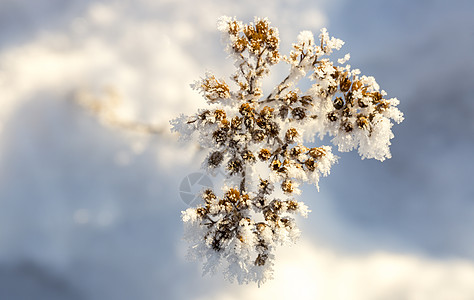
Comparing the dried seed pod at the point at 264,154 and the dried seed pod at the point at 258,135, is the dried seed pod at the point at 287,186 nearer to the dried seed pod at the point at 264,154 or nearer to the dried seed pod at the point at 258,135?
the dried seed pod at the point at 264,154

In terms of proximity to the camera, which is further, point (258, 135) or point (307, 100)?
point (307, 100)

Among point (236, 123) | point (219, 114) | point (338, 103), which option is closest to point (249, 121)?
point (236, 123)

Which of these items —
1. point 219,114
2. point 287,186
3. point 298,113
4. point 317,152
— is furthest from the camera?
point 298,113

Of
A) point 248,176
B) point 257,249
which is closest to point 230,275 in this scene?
point 257,249

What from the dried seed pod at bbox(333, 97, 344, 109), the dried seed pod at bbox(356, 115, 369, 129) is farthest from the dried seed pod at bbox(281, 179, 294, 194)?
the dried seed pod at bbox(333, 97, 344, 109)

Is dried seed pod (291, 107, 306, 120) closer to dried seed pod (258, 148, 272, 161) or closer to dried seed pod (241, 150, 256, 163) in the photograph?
dried seed pod (258, 148, 272, 161)

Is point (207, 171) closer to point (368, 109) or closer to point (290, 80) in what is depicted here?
point (290, 80)

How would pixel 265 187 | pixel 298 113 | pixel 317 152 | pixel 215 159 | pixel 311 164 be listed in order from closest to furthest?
pixel 265 187 → pixel 311 164 → pixel 317 152 → pixel 298 113 → pixel 215 159

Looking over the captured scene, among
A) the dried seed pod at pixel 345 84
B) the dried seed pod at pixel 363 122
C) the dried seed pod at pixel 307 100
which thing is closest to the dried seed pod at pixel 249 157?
the dried seed pod at pixel 307 100

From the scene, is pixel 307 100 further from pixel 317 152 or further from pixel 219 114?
pixel 219 114
